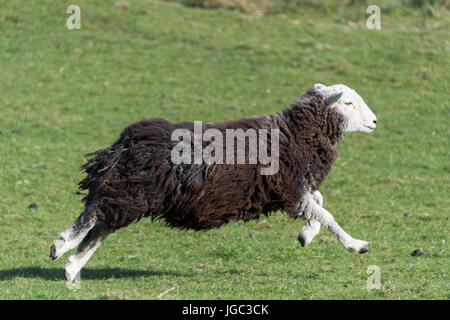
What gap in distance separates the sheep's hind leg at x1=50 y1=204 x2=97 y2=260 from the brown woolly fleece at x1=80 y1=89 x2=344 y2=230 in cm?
11

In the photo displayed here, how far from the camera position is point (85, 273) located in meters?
8.20

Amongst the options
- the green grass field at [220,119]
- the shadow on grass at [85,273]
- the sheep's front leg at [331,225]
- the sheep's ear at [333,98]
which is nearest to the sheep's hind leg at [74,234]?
the green grass field at [220,119]

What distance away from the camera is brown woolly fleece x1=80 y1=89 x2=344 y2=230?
281 inches

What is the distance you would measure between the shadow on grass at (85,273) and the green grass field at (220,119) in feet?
0.11

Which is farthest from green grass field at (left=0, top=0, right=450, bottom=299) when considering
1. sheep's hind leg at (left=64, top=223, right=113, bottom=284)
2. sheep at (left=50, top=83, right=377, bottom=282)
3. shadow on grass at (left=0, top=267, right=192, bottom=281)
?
sheep at (left=50, top=83, right=377, bottom=282)

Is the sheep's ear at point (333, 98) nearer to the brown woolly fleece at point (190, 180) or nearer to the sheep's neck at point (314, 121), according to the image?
the sheep's neck at point (314, 121)

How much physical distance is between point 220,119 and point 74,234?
28.3ft

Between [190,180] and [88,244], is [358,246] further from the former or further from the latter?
[88,244]

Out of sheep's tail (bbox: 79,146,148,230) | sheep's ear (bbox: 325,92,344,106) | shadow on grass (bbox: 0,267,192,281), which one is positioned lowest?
shadow on grass (bbox: 0,267,192,281)

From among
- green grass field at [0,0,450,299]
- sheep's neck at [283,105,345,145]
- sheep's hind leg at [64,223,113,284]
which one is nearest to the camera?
sheep's hind leg at [64,223,113,284]

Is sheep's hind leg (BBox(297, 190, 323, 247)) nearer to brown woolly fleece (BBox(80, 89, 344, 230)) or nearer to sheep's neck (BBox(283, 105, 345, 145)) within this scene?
brown woolly fleece (BBox(80, 89, 344, 230))

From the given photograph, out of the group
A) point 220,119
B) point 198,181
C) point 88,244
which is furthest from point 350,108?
point 220,119
